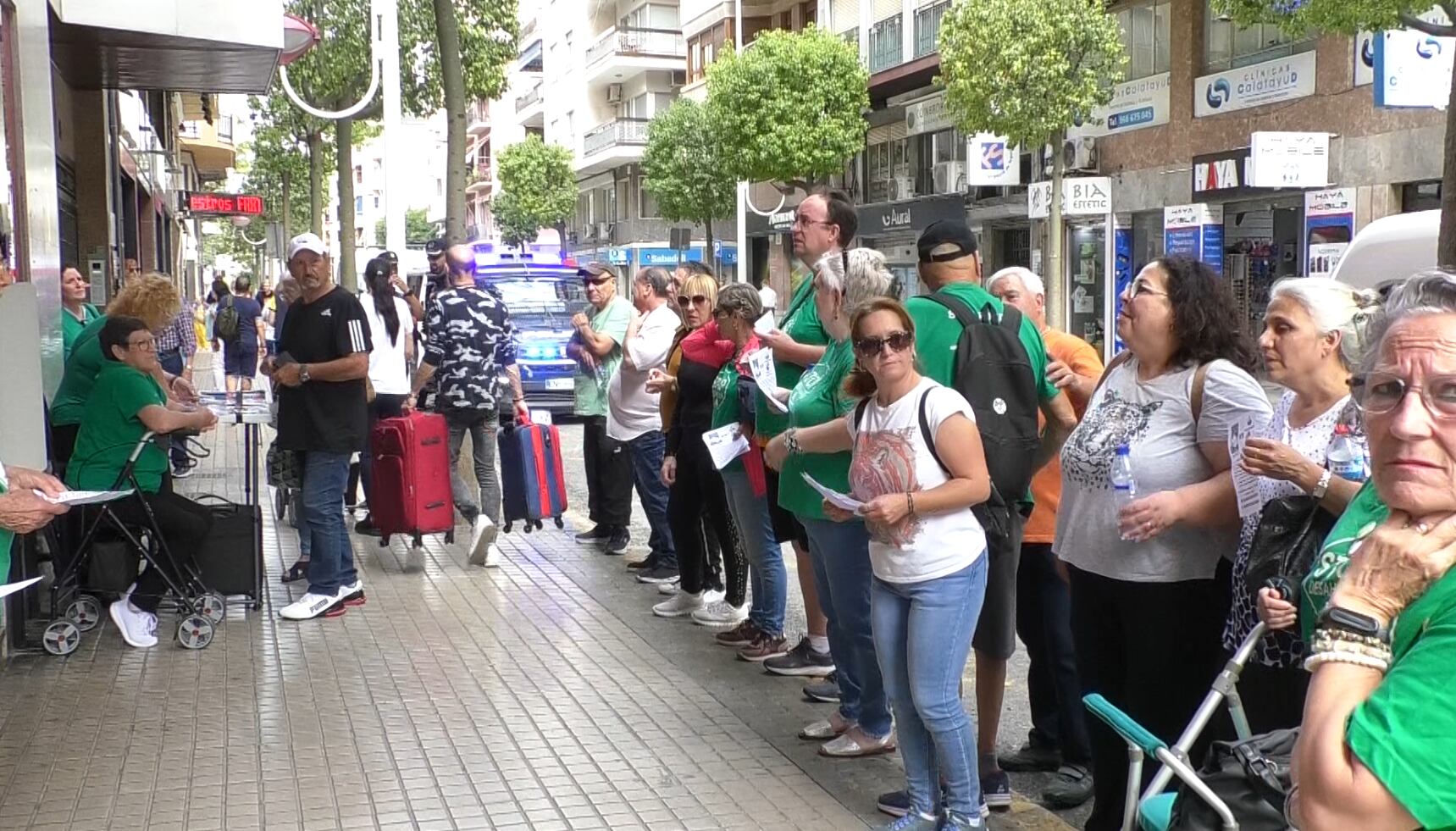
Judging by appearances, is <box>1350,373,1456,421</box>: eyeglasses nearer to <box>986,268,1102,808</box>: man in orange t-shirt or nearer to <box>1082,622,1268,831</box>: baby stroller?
<box>1082,622,1268,831</box>: baby stroller

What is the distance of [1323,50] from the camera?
21.5 m

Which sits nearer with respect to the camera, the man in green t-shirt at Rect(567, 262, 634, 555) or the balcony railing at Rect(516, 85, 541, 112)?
the man in green t-shirt at Rect(567, 262, 634, 555)

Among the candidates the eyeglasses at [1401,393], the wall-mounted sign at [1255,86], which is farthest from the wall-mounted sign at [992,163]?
the eyeglasses at [1401,393]

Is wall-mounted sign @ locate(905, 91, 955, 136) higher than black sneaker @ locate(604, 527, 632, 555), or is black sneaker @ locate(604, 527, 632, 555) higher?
wall-mounted sign @ locate(905, 91, 955, 136)

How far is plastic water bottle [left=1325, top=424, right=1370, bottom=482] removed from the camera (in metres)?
3.38

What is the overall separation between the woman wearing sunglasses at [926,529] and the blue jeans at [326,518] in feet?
13.4

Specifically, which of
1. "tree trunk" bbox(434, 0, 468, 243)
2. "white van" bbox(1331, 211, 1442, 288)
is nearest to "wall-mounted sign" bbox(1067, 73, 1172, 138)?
"tree trunk" bbox(434, 0, 468, 243)

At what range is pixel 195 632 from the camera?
7.14 m

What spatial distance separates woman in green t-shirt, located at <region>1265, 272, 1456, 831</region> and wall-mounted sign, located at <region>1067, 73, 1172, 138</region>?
2532 cm

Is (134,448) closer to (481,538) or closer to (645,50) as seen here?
(481,538)

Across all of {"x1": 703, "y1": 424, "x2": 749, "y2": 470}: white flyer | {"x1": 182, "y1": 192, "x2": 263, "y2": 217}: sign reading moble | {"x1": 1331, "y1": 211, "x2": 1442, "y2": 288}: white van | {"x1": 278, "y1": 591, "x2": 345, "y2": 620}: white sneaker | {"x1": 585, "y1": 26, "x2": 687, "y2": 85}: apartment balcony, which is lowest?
{"x1": 278, "y1": 591, "x2": 345, "y2": 620}: white sneaker

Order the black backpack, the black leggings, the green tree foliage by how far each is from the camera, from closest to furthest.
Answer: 1. the black backpack
2. the black leggings
3. the green tree foliage

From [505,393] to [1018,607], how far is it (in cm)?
500

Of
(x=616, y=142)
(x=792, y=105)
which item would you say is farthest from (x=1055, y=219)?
(x=616, y=142)
